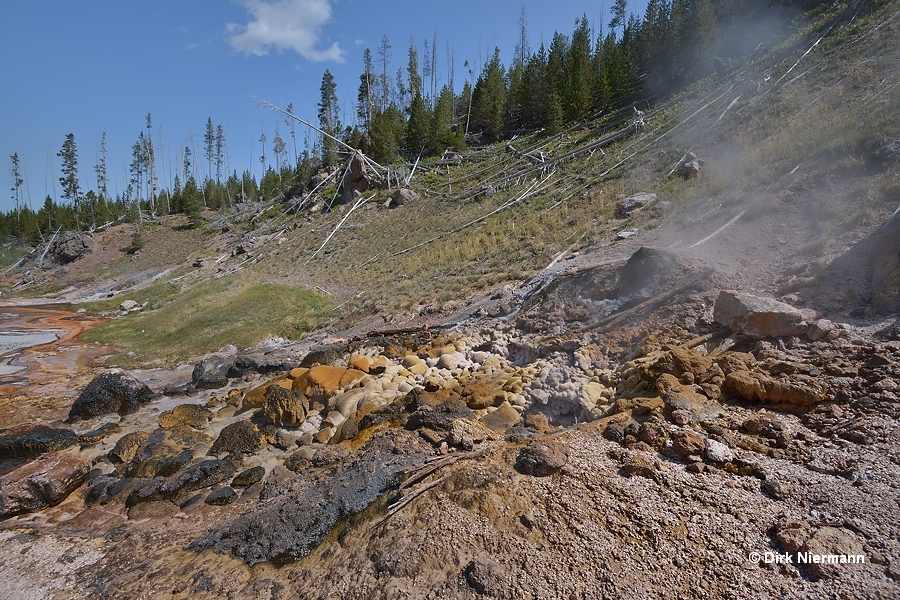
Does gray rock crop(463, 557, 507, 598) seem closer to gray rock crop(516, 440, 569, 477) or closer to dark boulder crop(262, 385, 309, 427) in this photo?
gray rock crop(516, 440, 569, 477)

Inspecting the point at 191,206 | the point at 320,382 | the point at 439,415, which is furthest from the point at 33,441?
the point at 191,206

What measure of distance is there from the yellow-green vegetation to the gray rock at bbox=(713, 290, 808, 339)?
1448 centimetres

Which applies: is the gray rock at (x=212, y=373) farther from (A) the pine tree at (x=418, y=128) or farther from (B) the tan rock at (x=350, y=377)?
(A) the pine tree at (x=418, y=128)

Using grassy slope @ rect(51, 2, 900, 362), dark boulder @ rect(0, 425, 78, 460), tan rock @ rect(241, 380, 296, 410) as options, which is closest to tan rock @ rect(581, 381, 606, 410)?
grassy slope @ rect(51, 2, 900, 362)

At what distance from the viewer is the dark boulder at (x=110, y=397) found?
10016 millimetres

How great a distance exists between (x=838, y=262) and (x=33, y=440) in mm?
15211

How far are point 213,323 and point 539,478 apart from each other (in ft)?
60.2

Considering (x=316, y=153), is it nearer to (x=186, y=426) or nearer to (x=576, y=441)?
(x=186, y=426)

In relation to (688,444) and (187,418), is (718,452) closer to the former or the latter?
(688,444)

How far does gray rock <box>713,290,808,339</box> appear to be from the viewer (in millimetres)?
5879

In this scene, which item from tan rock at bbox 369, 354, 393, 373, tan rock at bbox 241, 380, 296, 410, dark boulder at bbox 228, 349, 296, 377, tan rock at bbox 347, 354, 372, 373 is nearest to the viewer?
tan rock at bbox 241, 380, 296, 410

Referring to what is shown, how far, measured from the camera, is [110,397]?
10367mm

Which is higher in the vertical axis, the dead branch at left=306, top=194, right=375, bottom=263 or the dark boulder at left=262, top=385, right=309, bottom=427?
the dead branch at left=306, top=194, right=375, bottom=263

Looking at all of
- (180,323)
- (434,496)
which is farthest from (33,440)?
(180,323)
